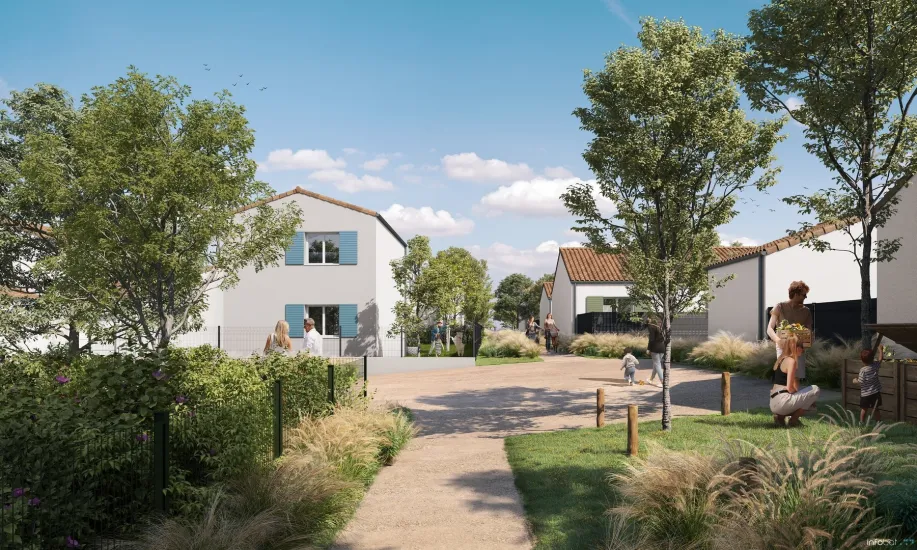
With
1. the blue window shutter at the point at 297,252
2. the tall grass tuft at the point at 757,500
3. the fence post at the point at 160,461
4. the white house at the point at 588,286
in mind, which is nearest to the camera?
the tall grass tuft at the point at 757,500

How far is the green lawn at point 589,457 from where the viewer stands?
571 centimetres

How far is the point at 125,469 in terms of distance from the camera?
5.49 meters

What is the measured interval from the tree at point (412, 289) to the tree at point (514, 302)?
158 ft

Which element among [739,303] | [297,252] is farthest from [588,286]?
[297,252]

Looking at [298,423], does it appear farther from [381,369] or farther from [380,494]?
[381,369]

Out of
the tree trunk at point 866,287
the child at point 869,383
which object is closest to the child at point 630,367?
the tree trunk at point 866,287

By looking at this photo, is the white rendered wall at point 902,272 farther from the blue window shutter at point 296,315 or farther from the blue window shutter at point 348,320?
the blue window shutter at point 296,315

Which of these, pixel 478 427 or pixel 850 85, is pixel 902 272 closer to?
pixel 850 85

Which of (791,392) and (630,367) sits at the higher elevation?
(791,392)

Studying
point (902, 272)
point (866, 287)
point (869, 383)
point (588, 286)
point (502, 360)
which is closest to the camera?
point (869, 383)

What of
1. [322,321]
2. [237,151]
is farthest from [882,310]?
[322,321]

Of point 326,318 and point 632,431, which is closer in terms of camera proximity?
point 632,431

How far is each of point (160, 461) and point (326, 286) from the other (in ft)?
69.9

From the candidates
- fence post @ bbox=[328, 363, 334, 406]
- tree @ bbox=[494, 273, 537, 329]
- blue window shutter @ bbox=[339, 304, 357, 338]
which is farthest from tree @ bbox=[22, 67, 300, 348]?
tree @ bbox=[494, 273, 537, 329]
